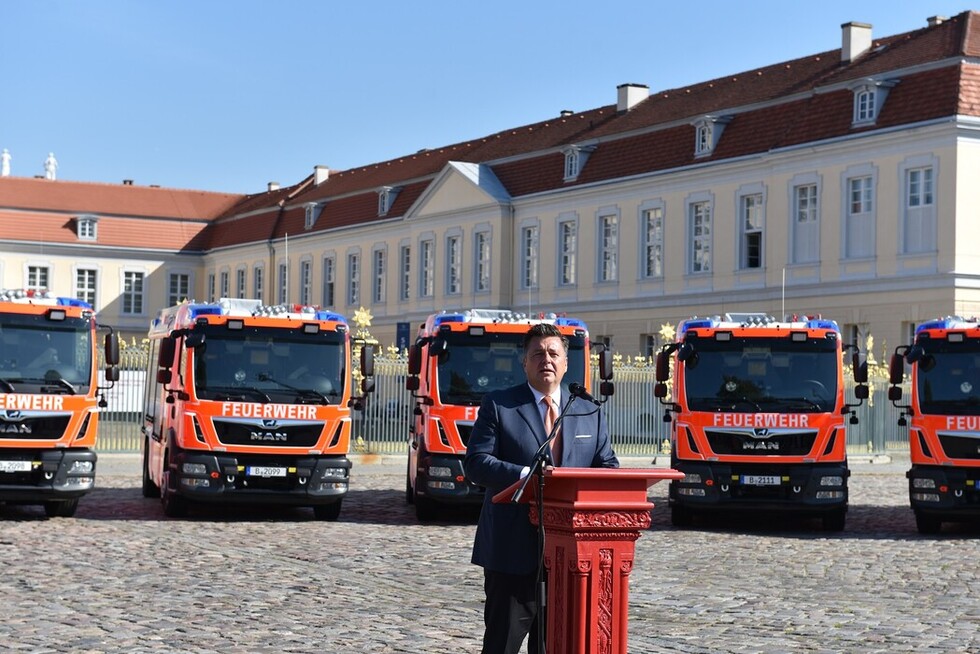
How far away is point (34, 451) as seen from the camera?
19.6 m

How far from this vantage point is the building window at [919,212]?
47.3m

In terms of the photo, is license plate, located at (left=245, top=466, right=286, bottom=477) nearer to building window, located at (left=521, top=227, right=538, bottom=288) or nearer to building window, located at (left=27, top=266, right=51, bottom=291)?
building window, located at (left=521, top=227, right=538, bottom=288)

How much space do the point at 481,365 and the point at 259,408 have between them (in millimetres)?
2768

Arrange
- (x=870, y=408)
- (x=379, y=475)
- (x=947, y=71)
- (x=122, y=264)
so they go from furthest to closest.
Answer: (x=122, y=264) < (x=947, y=71) < (x=870, y=408) < (x=379, y=475)

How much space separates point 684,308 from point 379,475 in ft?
86.3

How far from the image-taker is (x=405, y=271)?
73.5 metres

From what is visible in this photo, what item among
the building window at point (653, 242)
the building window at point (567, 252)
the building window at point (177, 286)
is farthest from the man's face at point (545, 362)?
the building window at point (177, 286)

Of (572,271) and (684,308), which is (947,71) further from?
(572,271)

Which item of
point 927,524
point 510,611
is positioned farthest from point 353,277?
point 510,611

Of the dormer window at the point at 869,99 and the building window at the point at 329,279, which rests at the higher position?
the dormer window at the point at 869,99

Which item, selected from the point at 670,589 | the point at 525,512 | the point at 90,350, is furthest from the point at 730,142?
the point at 525,512

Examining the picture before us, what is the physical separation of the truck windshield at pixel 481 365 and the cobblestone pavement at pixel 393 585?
63.6 inches

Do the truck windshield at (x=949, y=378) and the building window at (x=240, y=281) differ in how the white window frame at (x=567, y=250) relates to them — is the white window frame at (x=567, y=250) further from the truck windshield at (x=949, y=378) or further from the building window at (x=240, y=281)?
the truck windshield at (x=949, y=378)

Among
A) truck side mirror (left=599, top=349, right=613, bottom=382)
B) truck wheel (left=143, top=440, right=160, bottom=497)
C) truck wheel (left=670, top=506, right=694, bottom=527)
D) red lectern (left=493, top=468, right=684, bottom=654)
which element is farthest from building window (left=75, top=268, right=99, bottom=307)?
red lectern (left=493, top=468, right=684, bottom=654)
